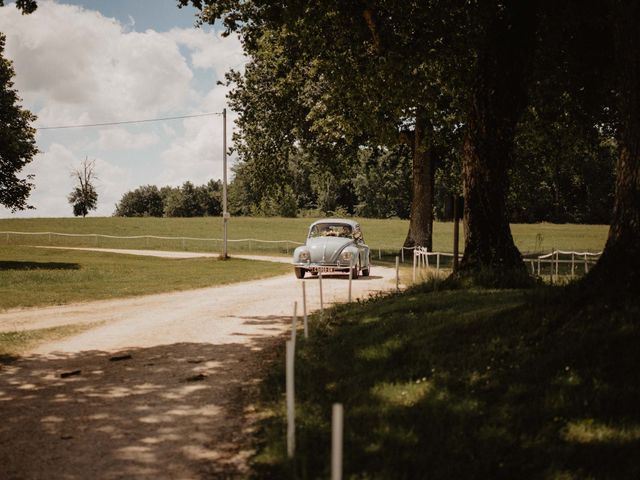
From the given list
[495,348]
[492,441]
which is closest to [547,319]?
[495,348]

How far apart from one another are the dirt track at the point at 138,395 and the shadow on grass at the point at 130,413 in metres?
0.01

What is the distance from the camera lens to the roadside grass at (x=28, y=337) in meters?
8.99

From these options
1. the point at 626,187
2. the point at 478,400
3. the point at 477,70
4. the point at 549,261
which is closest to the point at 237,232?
the point at 549,261

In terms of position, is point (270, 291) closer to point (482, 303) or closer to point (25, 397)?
point (482, 303)

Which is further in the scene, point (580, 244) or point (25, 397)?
point (580, 244)

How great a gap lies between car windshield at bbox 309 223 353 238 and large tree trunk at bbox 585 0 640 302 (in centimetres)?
1420

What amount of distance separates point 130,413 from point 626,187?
6.08 m

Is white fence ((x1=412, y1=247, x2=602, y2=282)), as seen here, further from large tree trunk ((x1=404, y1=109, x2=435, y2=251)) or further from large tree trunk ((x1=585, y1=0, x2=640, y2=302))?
large tree trunk ((x1=404, y1=109, x2=435, y2=251))

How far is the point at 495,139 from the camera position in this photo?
1170cm

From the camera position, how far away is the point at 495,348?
6344 mm

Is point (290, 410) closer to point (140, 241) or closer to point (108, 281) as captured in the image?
point (108, 281)

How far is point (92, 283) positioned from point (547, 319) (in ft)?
54.2

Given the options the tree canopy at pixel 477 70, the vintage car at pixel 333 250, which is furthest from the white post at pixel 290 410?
the vintage car at pixel 333 250

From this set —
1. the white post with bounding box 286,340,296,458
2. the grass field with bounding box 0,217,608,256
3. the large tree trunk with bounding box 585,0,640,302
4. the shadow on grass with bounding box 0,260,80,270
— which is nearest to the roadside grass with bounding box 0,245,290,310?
the shadow on grass with bounding box 0,260,80,270
